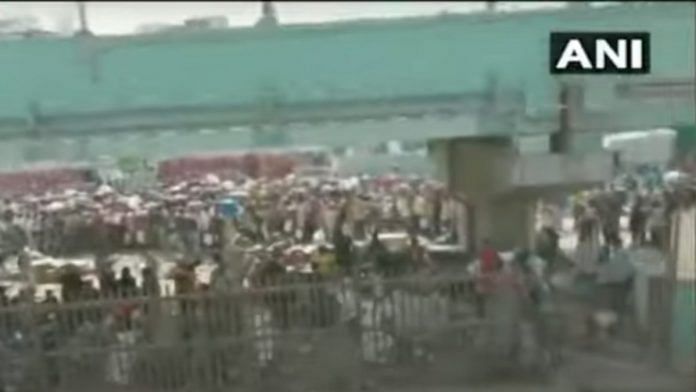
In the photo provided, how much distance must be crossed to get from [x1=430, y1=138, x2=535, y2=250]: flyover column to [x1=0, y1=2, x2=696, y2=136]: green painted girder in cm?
12

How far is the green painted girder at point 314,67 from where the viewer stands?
442cm

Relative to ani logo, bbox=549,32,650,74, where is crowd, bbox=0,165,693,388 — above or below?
below

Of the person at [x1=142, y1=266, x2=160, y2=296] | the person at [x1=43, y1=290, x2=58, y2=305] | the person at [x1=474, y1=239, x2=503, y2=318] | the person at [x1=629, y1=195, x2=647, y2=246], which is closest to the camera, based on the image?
the person at [x1=43, y1=290, x2=58, y2=305]

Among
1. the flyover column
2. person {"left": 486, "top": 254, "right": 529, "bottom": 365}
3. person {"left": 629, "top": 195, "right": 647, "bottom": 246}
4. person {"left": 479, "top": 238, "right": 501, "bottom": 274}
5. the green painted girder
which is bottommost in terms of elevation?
person {"left": 486, "top": 254, "right": 529, "bottom": 365}

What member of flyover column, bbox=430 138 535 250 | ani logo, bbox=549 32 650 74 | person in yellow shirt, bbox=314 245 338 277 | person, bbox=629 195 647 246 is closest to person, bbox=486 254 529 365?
flyover column, bbox=430 138 535 250

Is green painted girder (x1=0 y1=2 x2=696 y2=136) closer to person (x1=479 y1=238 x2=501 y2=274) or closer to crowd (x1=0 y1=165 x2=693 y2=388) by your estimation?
crowd (x1=0 y1=165 x2=693 y2=388)

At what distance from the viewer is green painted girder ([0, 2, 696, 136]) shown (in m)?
4.42

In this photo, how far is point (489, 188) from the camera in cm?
488

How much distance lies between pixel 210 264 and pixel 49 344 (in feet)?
2.35

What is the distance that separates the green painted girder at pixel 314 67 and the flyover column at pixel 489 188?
119 millimetres

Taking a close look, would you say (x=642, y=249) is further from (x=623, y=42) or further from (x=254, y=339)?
(x=254, y=339)

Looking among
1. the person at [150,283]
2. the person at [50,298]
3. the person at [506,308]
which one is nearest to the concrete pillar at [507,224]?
Result: the person at [506,308]

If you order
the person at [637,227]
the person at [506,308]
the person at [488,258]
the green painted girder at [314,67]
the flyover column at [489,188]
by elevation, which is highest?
the green painted girder at [314,67]

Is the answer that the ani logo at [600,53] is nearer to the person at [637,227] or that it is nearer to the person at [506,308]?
the person at [637,227]
